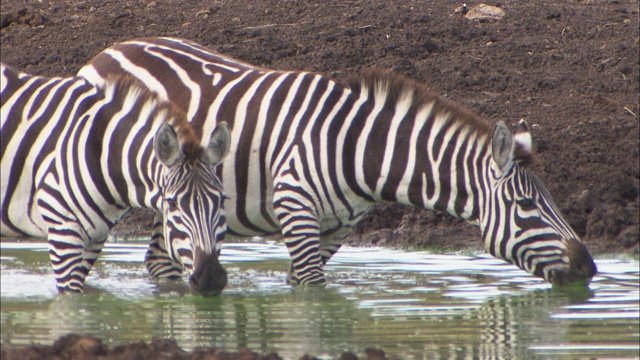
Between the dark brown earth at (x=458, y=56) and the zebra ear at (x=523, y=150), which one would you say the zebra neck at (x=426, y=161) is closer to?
the zebra ear at (x=523, y=150)

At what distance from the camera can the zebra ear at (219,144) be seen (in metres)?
8.10

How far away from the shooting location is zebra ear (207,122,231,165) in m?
8.10

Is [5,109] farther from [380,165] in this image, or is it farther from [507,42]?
[507,42]

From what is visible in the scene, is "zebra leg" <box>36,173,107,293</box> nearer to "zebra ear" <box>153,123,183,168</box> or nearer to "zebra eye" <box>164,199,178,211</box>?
"zebra eye" <box>164,199,178,211</box>

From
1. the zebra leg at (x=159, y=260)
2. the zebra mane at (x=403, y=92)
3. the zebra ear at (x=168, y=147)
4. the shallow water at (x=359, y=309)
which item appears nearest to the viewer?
the shallow water at (x=359, y=309)

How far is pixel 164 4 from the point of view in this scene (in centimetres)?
1847

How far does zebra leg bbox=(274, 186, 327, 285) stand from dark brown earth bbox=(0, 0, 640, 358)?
239 cm

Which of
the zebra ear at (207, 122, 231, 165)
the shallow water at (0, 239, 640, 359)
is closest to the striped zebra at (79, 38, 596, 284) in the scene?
the shallow water at (0, 239, 640, 359)

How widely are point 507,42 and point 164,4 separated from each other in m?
5.55

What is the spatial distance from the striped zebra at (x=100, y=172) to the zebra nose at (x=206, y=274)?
0.02 m

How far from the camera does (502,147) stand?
8422 millimetres

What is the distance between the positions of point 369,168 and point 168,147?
154 centimetres

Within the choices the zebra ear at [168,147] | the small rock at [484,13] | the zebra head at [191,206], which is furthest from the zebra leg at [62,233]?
the small rock at [484,13]

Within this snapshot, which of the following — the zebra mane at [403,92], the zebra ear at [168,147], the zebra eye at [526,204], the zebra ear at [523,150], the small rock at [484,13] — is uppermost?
the small rock at [484,13]
